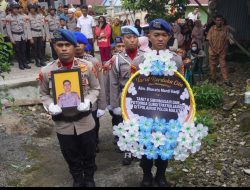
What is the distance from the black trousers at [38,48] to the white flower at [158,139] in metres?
8.05

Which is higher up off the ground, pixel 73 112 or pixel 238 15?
pixel 238 15

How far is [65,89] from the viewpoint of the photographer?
4156 millimetres

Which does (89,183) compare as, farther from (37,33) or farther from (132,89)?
(37,33)

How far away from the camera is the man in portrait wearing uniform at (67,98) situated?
4.14 metres

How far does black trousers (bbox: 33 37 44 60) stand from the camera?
11.3m

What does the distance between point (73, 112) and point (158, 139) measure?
992 mm

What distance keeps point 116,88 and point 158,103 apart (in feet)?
4.80

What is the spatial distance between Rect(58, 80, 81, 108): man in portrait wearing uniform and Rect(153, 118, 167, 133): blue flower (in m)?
0.86

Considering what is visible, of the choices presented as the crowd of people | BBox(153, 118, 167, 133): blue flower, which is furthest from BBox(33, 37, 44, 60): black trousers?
BBox(153, 118, 167, 133): blue flower

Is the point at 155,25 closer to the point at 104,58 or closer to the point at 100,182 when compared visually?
the point at 100,182

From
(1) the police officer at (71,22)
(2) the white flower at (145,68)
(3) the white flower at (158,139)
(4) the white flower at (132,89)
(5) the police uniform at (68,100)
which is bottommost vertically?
(3) the white flower at (158,139)

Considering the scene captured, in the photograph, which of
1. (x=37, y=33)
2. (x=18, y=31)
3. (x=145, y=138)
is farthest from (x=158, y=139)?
(x=37, y=33)

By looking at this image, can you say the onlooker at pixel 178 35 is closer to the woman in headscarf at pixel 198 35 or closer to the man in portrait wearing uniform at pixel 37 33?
the woman in headscarf at pixel 198 35

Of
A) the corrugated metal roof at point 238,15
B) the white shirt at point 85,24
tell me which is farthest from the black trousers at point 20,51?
the corrugated metal roof at point 238,15
